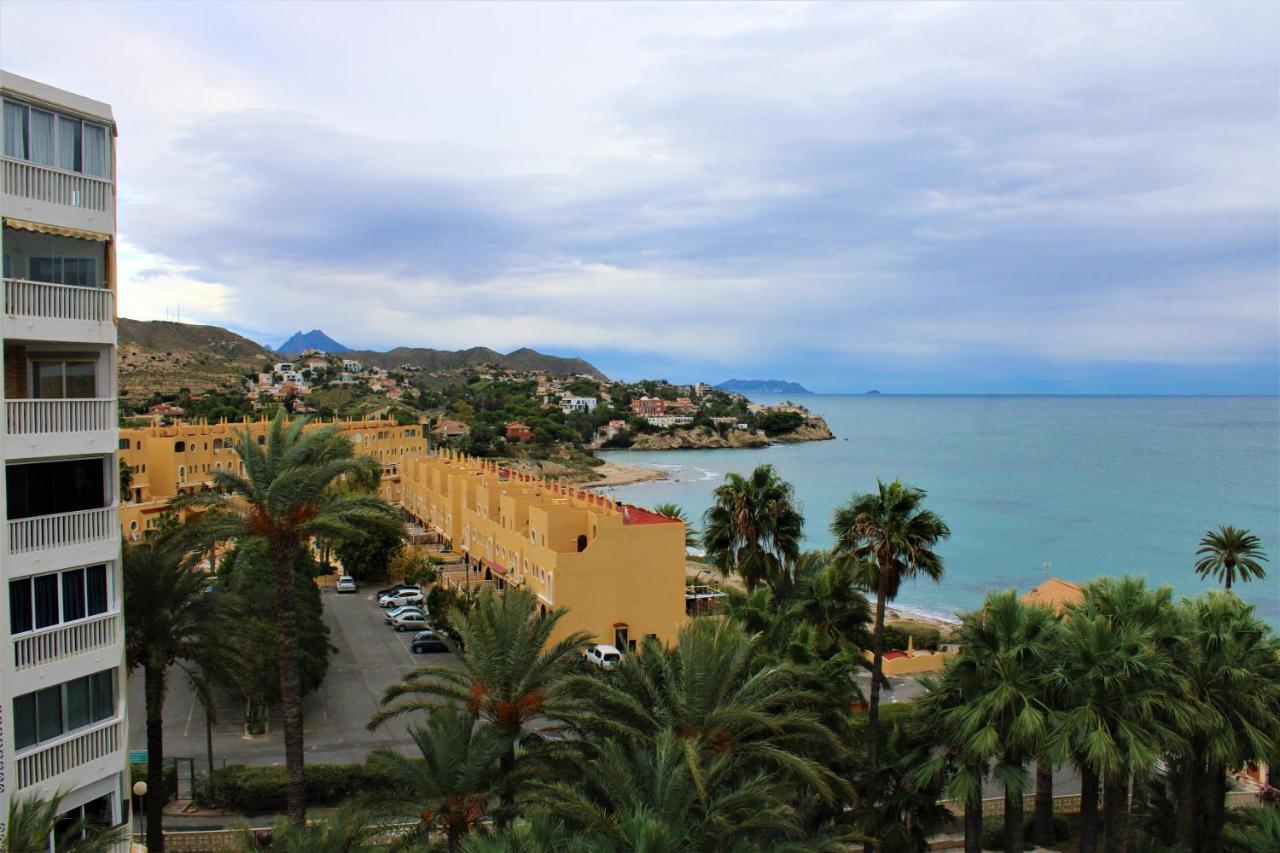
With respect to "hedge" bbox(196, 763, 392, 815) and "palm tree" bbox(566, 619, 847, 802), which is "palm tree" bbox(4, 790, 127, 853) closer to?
"palm tree" bbox(566, 619, 847, 802)

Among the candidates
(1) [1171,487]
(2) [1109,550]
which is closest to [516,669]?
(2) [1109,550]

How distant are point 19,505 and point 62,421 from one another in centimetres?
121

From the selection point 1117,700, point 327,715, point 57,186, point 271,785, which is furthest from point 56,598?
point 1117,700

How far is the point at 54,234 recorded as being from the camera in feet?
40.7

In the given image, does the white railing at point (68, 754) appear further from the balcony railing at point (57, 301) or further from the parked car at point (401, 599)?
the parked car at point (401, 599)

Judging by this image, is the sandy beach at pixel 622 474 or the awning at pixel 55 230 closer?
the awning at pixel 55 230

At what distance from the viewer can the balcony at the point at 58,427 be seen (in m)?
11.8

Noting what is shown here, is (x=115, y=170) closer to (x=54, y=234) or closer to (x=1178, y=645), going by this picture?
(x=54, y=234)

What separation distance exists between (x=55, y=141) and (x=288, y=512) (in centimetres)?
617

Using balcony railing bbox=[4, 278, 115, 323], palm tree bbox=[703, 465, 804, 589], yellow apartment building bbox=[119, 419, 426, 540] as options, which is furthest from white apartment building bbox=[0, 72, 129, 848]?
yellow apartment building bbox=[119, 419, 426, 540]

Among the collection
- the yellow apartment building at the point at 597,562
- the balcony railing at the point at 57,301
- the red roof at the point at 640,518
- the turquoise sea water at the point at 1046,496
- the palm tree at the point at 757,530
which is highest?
the balcony railing at the point at 57,301

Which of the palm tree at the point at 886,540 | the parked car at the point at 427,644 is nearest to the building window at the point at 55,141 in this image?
the palm tree at the point at 886,540

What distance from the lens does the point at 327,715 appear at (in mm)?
26328

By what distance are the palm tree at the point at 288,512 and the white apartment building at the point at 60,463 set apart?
74.2 inches
